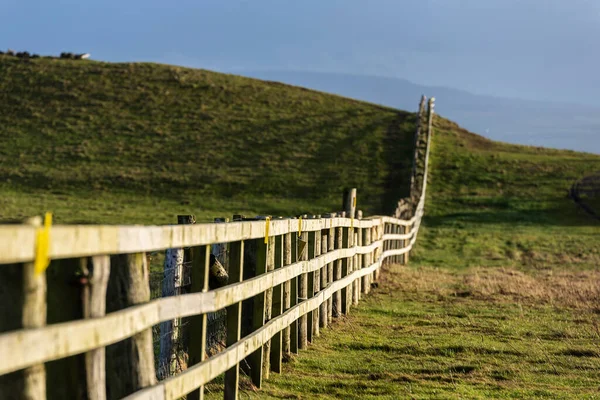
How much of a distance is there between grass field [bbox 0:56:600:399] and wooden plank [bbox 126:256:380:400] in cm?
58

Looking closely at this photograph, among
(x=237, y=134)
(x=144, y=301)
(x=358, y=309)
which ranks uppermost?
(x=237, y=134)

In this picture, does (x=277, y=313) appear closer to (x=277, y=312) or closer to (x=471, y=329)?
(x=277, y=312)

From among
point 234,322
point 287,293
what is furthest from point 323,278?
point 234,322

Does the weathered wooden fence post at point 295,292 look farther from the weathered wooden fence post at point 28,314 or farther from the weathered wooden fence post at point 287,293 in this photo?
the weathered wooden fence post at point 28,314

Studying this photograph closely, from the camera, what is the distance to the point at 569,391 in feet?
30.7

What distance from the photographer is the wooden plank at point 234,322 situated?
7.58 m

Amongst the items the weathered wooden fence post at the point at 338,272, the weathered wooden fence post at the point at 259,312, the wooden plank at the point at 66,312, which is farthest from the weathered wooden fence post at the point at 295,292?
the wooden plank at the point at 66,312

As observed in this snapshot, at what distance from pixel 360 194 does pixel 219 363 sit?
40915 mm

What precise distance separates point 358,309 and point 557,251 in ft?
58.0

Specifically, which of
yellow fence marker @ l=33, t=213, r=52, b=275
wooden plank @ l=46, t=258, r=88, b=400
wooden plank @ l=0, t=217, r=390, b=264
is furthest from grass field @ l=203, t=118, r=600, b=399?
yellow fence marker @ l=33, t=213, r=52, b=275

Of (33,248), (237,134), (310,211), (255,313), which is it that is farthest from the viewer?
(237,134)

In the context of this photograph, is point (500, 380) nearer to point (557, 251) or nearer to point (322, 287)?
point (322, 287)

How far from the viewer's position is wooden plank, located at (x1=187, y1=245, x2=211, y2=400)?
21.9ft

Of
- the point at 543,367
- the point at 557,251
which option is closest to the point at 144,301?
the point at 543,367
